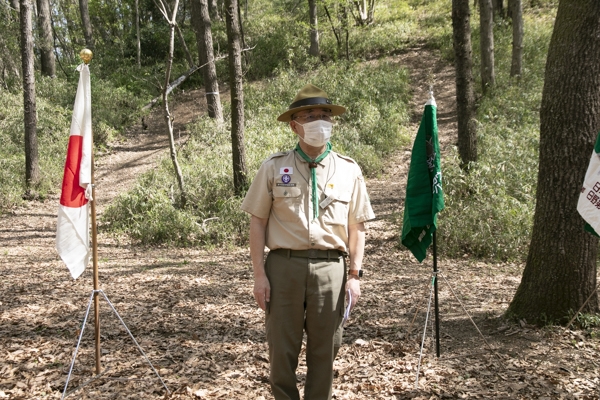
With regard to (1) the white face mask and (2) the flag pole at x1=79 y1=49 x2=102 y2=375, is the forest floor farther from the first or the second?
(1) the white face mask

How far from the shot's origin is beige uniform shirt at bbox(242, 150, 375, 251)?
3.06m

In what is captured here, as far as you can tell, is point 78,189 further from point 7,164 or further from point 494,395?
point 7,164

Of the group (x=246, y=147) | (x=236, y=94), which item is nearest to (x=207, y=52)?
(x=246, y=147)

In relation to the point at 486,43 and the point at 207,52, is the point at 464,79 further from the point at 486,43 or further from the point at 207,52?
the point at 207,52

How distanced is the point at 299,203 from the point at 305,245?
26 centimetres

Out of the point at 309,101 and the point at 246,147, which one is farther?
the point at 246,147

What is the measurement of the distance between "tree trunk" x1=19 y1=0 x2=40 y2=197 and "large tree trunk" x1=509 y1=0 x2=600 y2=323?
12348 millimetres

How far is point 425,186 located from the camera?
4.52m

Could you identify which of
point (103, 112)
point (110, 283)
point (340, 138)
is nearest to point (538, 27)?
point (340, 138)

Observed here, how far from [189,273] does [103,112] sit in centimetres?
1361

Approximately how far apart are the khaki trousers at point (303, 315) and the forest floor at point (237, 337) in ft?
3.33

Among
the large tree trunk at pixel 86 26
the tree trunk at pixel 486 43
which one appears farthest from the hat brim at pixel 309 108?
the large tree trunk at pixel 86 26

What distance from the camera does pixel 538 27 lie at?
73.3ft

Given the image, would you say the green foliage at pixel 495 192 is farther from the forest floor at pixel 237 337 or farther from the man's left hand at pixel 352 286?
the man's left hand at pixel 352 286
